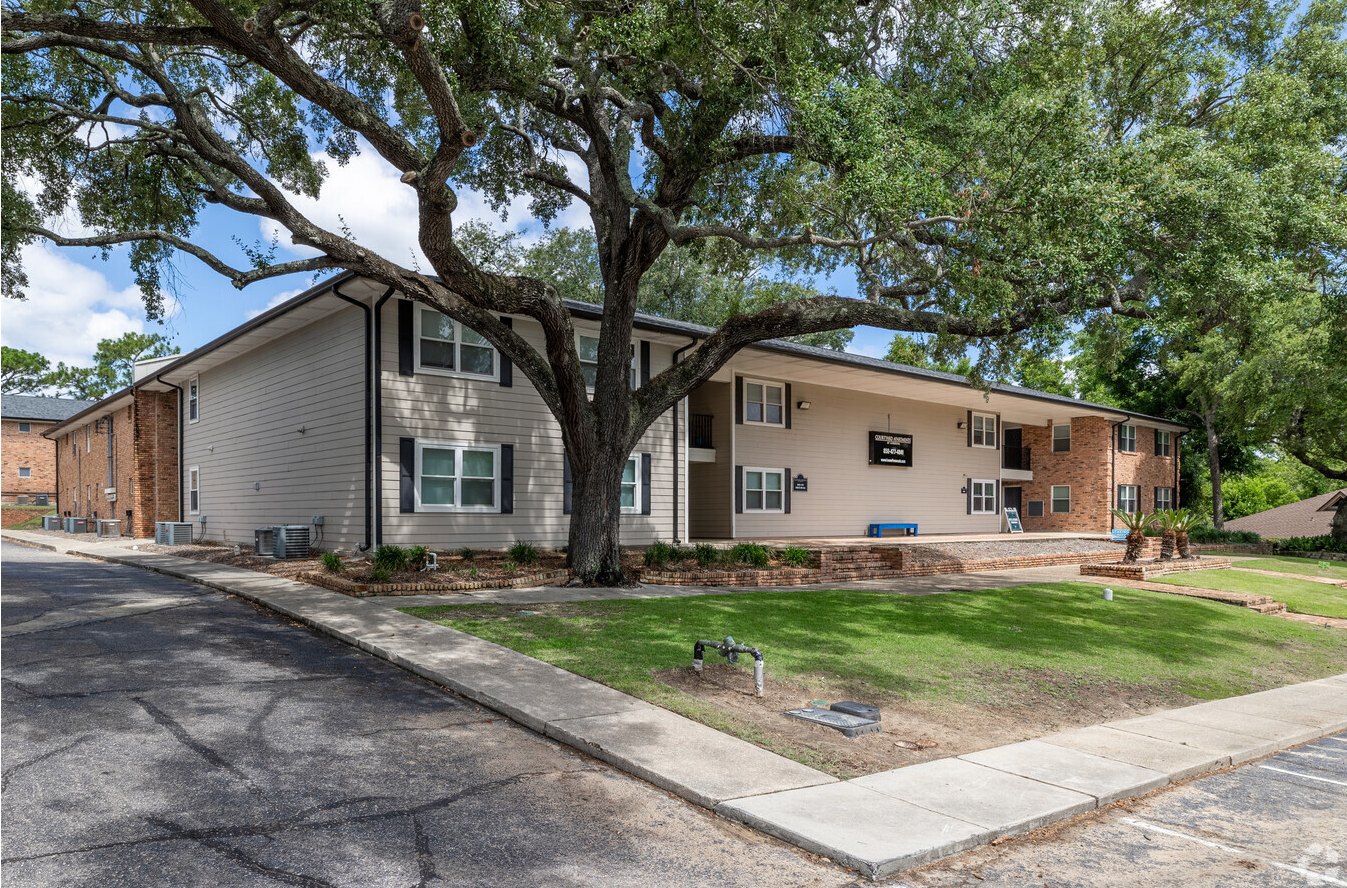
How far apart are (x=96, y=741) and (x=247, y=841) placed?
6.87ft

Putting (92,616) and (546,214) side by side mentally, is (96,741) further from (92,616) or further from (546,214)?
(546,214)

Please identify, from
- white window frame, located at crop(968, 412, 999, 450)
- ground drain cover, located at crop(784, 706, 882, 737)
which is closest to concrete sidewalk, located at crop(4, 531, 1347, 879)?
ground drain cover, located at crop(784, 706, 882, 737)

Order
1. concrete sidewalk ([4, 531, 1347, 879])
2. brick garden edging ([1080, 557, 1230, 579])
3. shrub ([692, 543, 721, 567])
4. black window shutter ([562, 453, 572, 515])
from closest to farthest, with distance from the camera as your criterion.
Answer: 1. concrete sidewalk ([4, 531, 1347, 879])
2. shrub ([692, 543, 721, 567])
3. black window shutter ([562, 453, 572, 515])
4. brick garden edging ([1080, 557, 1230, 579])

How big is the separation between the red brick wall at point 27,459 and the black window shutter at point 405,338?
4244 centimetres

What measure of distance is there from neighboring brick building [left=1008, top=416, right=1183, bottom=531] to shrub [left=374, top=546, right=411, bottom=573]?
27.6 m

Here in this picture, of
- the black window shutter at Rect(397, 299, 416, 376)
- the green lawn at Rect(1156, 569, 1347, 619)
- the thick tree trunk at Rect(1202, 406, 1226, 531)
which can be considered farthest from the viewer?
the thick tree trunk at Rect(1202, 406, 1226, 531)

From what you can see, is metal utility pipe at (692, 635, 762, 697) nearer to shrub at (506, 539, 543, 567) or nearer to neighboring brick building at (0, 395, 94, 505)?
shrub at (506, 539, 543, 567)

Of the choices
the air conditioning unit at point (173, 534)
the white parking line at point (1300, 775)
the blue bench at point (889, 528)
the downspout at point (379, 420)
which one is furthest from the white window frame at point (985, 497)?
the air conditioning unit at point (173, 534)

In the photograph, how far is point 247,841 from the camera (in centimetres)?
404

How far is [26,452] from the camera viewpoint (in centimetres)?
4750

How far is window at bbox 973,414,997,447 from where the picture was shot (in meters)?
30.0

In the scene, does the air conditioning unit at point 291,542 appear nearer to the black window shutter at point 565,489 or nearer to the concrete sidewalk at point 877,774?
the black window shutter at point 565,489

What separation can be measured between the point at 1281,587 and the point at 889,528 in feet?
33.9

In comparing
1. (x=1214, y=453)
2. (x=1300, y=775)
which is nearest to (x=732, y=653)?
(x=1300, y=775)
